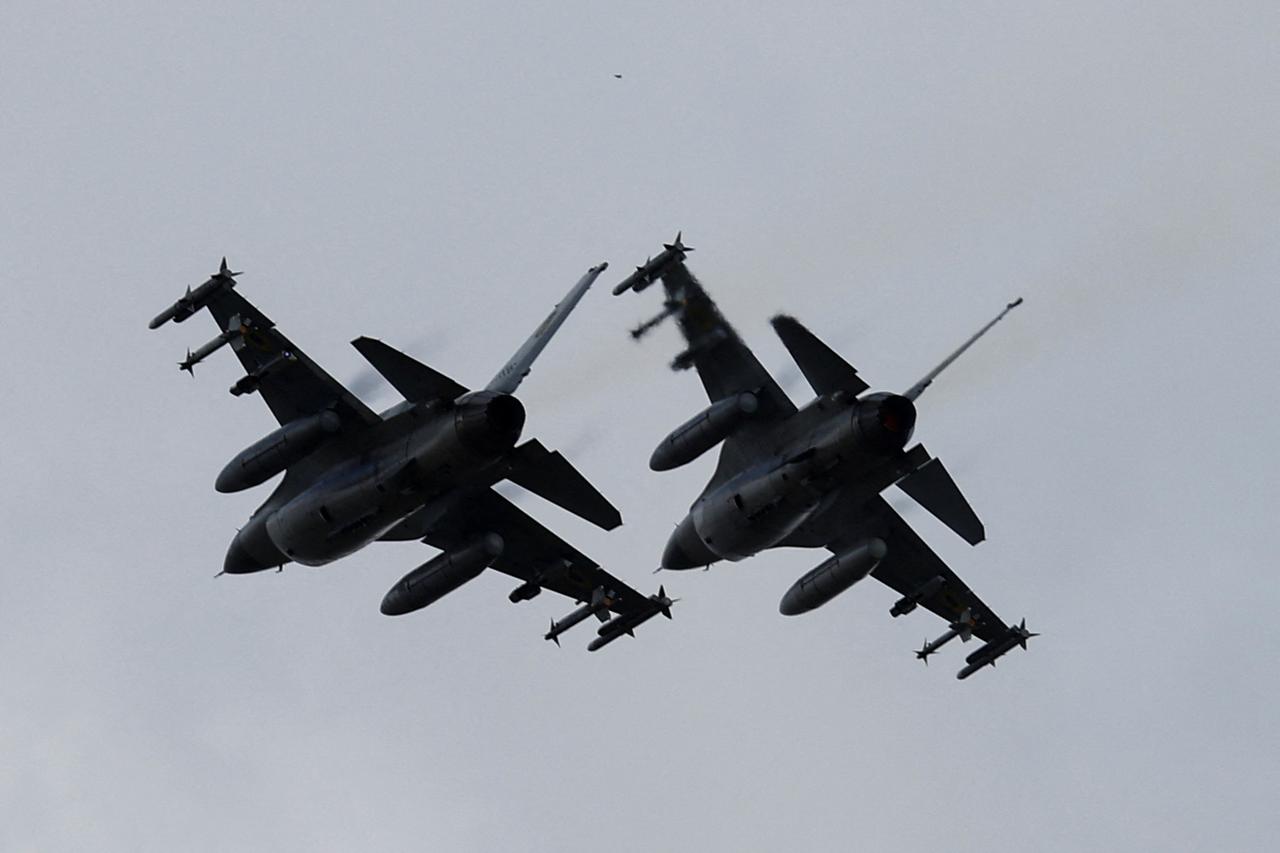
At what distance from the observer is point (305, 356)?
57500mm

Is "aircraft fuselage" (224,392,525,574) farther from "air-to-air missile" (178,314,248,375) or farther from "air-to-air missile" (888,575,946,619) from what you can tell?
"air-to-air missile" (888,575,946,619)

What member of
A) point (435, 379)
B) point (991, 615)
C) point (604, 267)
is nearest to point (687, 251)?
point (604, 267)

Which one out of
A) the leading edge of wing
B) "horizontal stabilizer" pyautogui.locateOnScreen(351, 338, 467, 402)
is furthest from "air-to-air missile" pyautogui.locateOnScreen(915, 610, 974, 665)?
"horizontal stabilizer" pyautogui.locateOnScreen(351, 338, 467, 402)

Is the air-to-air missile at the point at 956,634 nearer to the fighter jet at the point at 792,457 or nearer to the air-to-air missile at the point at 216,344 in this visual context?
the fighter jet at the point at 792,457

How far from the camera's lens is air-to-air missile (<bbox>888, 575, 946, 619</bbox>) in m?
63.4

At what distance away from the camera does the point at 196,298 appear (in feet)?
187

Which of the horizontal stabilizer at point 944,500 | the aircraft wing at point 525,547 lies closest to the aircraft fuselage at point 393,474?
the aircraft wing at point 525,547

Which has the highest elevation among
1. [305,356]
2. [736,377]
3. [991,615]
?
[305,356]

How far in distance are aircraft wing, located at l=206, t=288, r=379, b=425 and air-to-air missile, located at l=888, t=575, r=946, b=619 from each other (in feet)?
44.8

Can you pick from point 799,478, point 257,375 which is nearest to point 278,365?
point 257,375

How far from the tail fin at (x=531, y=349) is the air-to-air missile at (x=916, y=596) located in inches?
434

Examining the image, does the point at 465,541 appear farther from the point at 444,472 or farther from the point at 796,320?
the point at 796,320

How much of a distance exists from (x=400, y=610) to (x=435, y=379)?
275 inches

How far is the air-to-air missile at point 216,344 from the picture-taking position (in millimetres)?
56906
